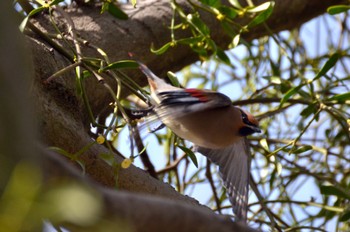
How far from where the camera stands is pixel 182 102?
1222 millimetres

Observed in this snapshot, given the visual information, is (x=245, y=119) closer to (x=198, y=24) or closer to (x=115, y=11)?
(x=198, y=24)

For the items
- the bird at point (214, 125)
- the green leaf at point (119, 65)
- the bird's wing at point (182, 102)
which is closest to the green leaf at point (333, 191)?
the bird at point (214, 125)

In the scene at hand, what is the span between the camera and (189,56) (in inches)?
65.0

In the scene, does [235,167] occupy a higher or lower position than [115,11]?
lower

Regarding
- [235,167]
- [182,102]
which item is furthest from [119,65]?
[235,167]

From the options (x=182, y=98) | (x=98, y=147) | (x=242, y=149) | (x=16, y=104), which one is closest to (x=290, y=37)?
(x=242, y=149)

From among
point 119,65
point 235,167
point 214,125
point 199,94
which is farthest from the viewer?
point 235,167

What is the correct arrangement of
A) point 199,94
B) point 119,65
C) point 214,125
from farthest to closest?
point 214,125
point 199,94
point 119,65

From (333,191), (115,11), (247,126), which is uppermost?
(115,11)

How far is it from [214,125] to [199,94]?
0.40 feet

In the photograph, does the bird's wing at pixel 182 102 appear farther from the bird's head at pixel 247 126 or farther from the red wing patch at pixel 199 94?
the bird's head at pixel 247 126

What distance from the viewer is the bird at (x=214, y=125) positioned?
4.03 ft

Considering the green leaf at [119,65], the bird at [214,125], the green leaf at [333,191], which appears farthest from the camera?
the green leaf at [333,191]

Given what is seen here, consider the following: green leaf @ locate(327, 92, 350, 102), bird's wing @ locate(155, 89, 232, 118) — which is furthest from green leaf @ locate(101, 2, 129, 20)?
green leaf @ locate(327, 92, 350, 102)
